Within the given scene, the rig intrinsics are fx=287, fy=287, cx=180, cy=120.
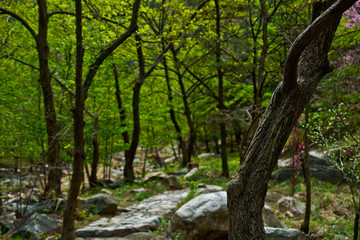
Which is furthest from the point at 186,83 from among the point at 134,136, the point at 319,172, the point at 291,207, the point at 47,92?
the point at 291,207

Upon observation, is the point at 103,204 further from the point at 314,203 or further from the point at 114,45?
the point at 314,203

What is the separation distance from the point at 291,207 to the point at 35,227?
20.2 ft

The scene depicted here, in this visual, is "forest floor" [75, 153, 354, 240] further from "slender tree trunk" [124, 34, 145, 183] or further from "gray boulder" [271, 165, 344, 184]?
"slender tree trunk" [124, 34, 145, 183]

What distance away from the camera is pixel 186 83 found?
66.1 ft

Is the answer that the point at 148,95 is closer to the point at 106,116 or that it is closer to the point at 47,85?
the point at 106,116

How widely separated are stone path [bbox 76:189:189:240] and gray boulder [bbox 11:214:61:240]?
80 centimetres

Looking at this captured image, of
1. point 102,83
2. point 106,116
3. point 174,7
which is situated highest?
point 174,7

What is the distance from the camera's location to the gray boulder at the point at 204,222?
5527 millimetres

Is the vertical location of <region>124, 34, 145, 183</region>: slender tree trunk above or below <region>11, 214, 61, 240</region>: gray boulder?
above

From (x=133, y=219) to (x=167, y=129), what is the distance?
11.0 metres

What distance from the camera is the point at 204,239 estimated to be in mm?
5594

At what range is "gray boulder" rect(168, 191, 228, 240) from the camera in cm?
553

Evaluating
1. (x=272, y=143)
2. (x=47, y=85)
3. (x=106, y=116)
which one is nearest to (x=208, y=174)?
(x=106, y=116)

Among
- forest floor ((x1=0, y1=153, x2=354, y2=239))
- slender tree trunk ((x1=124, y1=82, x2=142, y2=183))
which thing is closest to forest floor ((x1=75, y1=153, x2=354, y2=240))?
forest floor ((x1=0, y1=153, x2=354, y2=239))
